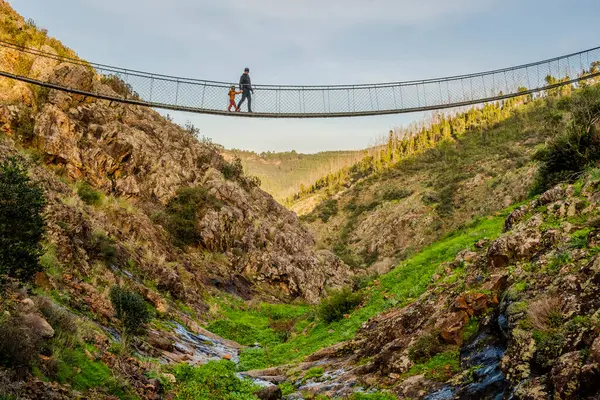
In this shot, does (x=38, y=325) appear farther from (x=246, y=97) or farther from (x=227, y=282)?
(x=227, y=282)

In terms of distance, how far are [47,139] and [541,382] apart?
25107mm

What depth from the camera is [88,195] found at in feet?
75.9

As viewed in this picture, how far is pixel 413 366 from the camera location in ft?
35.0

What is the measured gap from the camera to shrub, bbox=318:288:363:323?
19969mm

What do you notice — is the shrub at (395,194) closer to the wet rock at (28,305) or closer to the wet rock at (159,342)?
the wet rock at (159,342)

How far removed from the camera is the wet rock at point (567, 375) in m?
6.04

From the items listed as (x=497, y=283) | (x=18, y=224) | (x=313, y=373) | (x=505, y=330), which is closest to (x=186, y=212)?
(x=313, y=373)

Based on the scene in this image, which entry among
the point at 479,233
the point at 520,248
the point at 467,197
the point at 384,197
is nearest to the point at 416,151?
the point at 384,197

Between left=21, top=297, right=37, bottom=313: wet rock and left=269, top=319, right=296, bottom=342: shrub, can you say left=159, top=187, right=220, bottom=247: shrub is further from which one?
left=21, top=297, right=37, bottom=313: wet rock

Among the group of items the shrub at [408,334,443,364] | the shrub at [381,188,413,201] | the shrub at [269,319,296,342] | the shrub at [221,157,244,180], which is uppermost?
the shrub at [221,157,244,180]

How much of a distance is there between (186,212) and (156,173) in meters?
3.44

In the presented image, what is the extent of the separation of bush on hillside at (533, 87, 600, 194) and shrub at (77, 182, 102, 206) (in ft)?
68.7

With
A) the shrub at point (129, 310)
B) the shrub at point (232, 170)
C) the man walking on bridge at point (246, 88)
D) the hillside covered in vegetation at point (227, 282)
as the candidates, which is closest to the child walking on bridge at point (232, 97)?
the man walking on bridge at point (246, 88)

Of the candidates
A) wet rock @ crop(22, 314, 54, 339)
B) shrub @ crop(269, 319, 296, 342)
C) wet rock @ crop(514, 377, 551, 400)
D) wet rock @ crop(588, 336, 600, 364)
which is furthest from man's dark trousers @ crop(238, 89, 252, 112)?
wet rock @ crop(588, 336, 600, 364)
